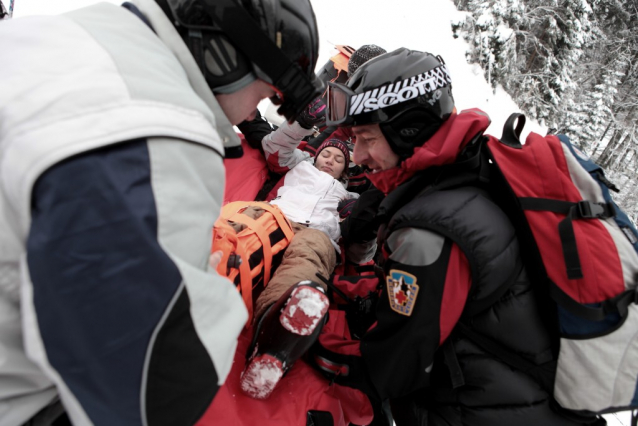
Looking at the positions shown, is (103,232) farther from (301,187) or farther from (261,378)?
(301,187)

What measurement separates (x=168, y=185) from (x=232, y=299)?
355 mm

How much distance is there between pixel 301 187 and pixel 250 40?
8.38 feet

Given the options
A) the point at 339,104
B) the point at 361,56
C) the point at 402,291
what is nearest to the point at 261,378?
the point at 402,291

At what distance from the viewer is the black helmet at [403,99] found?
6.49 feet

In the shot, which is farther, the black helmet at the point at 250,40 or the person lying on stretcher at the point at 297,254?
the person lying on stretcher at the point at 297,254

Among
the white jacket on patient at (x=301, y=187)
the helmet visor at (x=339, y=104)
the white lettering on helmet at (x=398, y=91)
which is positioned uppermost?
the white lettering on helmet at (x=398, y=91)

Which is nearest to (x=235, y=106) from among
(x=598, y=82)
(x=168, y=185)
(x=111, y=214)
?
(x=168, y=185)

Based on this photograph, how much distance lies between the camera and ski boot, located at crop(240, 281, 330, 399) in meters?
1.78

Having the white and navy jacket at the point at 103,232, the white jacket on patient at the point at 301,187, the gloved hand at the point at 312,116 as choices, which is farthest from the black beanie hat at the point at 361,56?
the white and navy jacket at the point at 103,232

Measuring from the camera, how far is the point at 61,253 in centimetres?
68

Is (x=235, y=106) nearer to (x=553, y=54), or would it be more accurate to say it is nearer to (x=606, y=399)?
(x=606, y=399)

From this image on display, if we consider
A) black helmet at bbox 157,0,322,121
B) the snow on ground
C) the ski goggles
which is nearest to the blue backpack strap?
the ski goggles

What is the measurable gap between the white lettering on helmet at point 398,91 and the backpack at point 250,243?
1.05 meters

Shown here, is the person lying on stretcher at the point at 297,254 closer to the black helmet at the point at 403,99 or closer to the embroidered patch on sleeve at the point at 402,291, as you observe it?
the embroidered patch on sleeve at the point at 402,291
